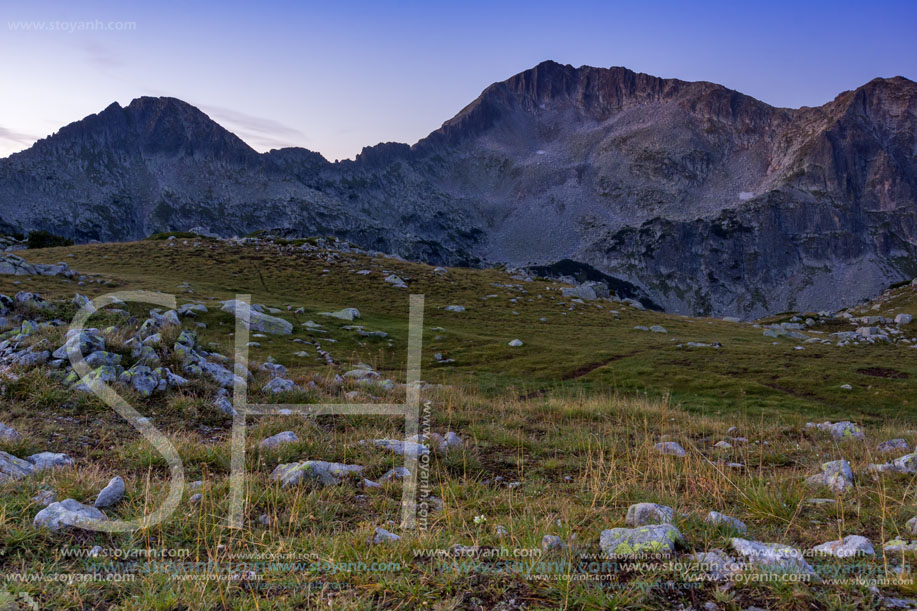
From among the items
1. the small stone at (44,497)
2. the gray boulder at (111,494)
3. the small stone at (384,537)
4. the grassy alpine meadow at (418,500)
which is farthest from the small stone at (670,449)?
the small stone at (44,497)

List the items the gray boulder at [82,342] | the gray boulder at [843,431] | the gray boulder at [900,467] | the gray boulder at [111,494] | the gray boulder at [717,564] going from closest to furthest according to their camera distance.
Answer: the gray boulder at [717,564], the gray boulder at [111,494], the gray boulder at [900,467], the gray boulder at [82,342], the gray boulder at [843,431]

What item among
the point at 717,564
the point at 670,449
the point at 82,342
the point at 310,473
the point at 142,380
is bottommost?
the point at 670,449

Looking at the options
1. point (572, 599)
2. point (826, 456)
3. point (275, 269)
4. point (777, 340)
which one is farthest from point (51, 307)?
point (777, 340)

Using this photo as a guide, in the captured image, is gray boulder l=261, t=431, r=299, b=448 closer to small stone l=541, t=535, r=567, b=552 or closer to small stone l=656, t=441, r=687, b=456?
small stone l=541, t=535, r=567, b=552

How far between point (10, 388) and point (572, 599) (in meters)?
10.7

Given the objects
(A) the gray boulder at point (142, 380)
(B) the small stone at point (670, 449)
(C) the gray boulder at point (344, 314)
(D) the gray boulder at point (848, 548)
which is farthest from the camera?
(C) the gray boulder at point (344, 314)

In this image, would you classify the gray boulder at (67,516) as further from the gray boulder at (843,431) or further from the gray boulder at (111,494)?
the gray boulder at (843,431)

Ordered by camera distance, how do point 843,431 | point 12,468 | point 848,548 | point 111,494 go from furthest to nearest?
1. point 843,431
2. point 12,468
3. point 111,494
4. point 848,548

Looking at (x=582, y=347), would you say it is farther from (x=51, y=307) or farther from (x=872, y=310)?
(x=872, y=310)

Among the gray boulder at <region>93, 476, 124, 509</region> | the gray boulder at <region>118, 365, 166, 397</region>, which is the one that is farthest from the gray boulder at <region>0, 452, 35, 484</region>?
the gray boulder at <region>118, 365, 166, 397</region>

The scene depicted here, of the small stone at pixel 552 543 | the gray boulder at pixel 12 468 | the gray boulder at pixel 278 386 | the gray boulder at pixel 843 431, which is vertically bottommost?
the gray boulder at pixel 843 431

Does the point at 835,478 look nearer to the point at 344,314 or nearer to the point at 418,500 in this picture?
the point at 418,500

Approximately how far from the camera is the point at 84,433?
26.1 feet

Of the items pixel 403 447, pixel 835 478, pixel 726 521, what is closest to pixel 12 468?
pixel 403 447
